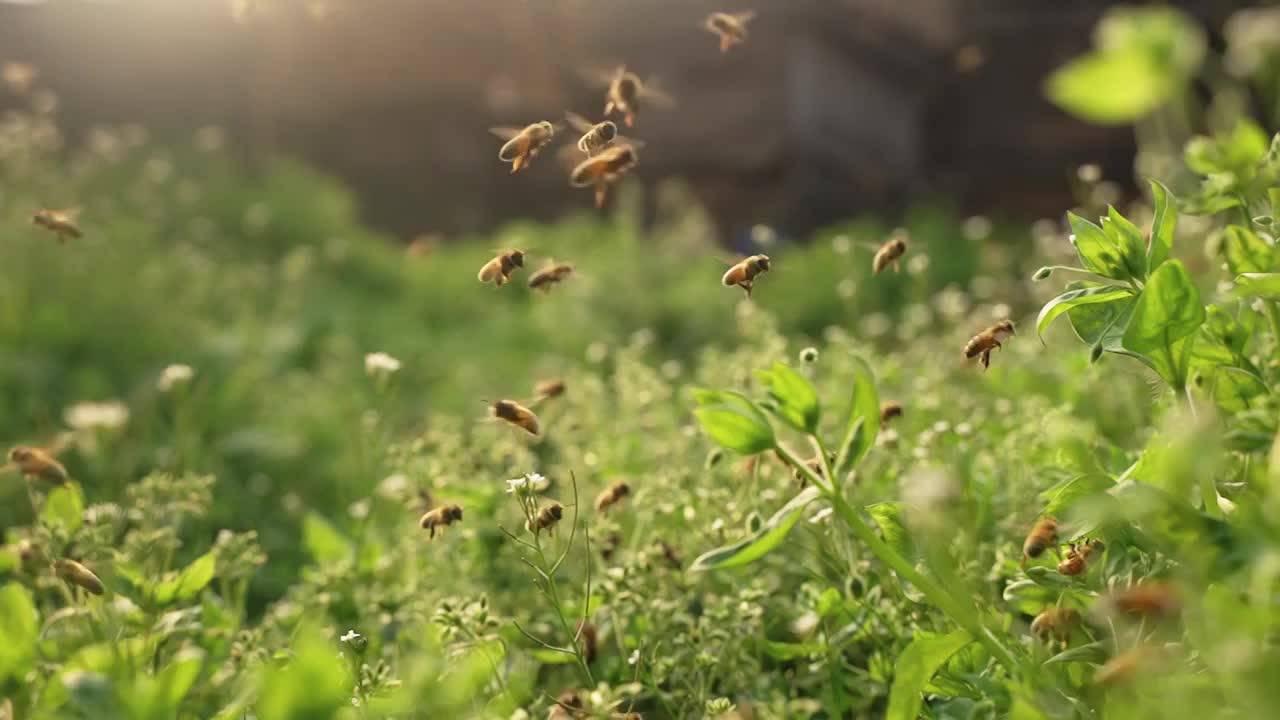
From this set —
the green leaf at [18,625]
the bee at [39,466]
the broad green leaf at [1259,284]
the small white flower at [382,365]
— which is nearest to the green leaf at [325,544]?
the small white flower at [382,365]

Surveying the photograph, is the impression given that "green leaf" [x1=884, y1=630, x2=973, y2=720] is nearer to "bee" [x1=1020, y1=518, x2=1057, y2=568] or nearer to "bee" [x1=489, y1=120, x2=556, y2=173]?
"bee" [x1=1020, y1=518, x2=1057, y2=568]

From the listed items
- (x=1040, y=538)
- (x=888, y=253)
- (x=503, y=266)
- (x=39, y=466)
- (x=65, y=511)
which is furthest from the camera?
(x=888, y=253)

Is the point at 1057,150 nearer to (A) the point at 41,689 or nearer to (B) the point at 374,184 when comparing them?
(B) the point at 374,184

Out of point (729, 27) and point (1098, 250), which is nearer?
point (1098, 250)

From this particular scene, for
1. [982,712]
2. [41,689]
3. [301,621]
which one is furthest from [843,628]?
[41,689]

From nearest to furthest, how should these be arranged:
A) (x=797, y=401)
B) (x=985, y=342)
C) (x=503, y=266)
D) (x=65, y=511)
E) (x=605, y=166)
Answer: (x=797, y=401) < (x=985, y=342) < (x=65, y=511) < (x=503, y=266) < (x=605, y=166)

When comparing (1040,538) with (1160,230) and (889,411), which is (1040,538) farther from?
(889,411)

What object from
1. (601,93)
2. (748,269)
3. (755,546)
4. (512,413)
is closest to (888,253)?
(748,269)
